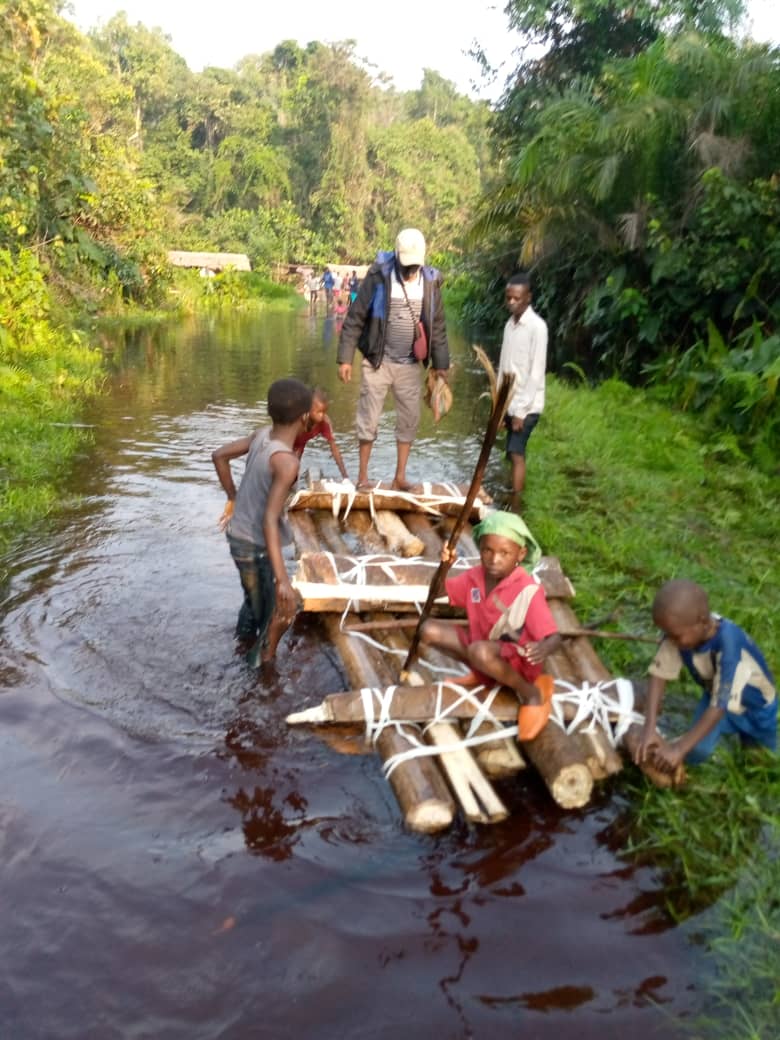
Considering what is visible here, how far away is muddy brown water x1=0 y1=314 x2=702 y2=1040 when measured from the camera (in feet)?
8.23

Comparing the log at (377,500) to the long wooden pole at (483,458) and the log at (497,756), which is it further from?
the log at (497,756)

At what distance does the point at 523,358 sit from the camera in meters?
6.79

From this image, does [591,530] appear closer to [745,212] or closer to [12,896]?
[12,896]

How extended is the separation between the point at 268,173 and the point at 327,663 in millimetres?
46090

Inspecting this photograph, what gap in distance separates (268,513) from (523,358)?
344cm

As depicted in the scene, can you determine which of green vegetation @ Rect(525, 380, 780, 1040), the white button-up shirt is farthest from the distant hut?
the white button-up shirt

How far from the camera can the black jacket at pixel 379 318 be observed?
20.7 feet

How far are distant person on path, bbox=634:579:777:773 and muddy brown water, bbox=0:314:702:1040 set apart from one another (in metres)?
0.39

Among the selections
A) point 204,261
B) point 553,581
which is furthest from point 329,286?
point 553,581

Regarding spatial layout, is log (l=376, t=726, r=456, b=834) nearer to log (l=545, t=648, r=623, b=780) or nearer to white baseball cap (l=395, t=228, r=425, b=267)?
log (l=545, t=648, r=623, b=780)

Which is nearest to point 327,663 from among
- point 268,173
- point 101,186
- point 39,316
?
point 39,316

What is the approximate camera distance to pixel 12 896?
286cm

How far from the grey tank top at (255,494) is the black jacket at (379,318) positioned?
2.41 meters

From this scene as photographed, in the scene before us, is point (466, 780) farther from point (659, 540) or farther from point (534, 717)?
point (659, 540)
